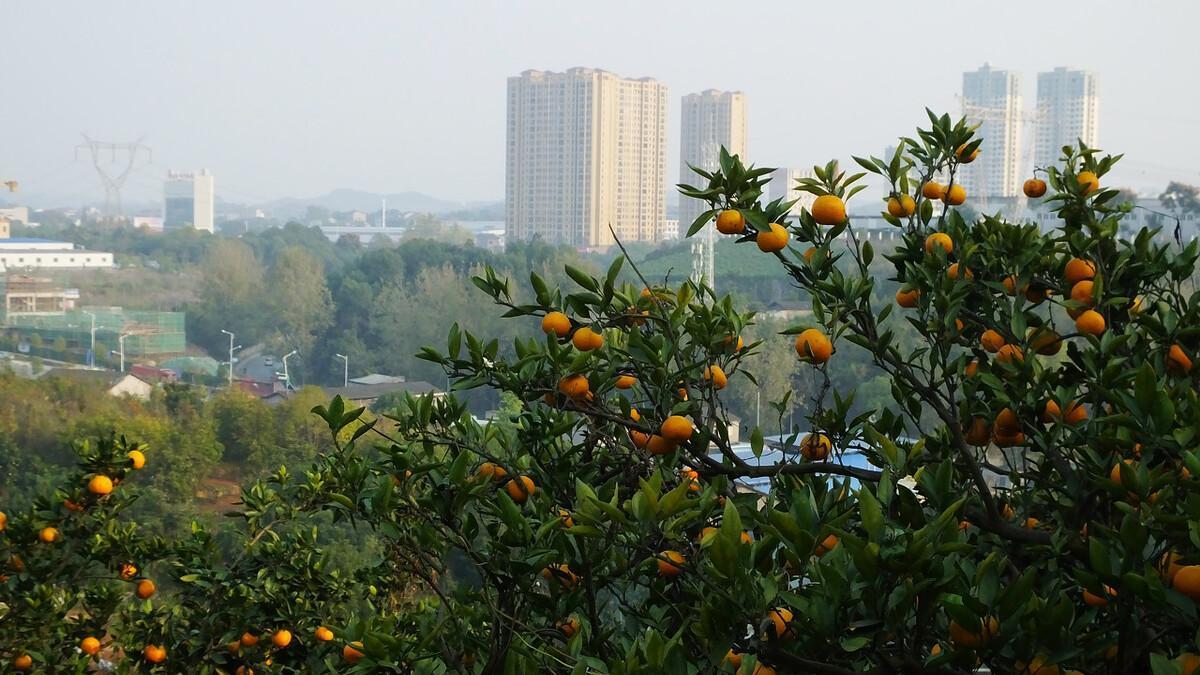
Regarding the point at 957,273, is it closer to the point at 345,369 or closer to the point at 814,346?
the point at 814,346

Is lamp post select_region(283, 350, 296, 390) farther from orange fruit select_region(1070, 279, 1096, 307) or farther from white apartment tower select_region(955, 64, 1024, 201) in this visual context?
orange fruit select_region(1070, 279, 1096, 307)

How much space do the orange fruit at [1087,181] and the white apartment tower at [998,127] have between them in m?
26.8

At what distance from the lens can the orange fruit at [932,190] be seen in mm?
1152

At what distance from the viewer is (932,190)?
1.17 m

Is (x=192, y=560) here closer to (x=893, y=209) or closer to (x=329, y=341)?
(x=893, y=209)

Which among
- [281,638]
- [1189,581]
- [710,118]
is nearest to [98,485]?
[281,638]

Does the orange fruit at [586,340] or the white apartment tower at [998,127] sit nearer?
the orange fruit at [586,340]

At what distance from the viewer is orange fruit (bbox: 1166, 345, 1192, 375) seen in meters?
0.93

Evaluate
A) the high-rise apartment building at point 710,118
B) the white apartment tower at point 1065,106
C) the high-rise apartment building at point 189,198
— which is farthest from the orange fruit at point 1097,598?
the high-rise apartment building at point 189,198

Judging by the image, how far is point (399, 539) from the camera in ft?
3.08

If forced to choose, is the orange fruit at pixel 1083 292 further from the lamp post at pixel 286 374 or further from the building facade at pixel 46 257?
the building facade at pixel 46 257

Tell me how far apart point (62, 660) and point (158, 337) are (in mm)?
21207

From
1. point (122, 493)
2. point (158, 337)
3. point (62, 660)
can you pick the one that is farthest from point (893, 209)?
point (158, 337)

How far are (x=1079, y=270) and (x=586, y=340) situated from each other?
0.39 m
